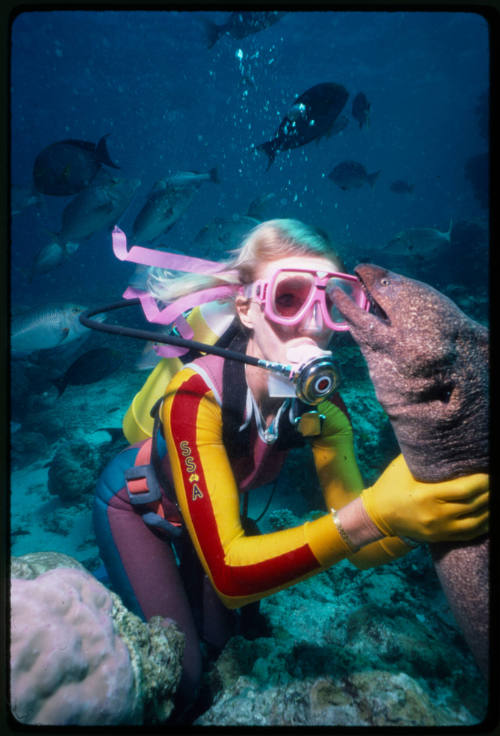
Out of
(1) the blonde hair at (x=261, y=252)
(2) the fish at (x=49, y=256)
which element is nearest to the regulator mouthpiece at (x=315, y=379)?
(1) the blonde hair at (x=261, y=252)

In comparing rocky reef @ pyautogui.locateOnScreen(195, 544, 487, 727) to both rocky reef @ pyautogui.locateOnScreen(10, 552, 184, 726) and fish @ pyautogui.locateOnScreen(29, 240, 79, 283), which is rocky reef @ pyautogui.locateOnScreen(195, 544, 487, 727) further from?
fish @ pyautogui.locateOnScreen(29, 240, 79, 283)

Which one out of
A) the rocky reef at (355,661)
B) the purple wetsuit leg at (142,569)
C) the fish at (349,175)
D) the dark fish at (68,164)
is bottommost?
the rocky reef at (355,661)

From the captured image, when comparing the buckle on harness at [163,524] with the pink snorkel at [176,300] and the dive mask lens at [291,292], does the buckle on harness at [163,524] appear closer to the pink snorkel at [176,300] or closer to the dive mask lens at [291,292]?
the pink snorkel at [176,300]

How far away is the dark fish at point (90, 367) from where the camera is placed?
4461 mm

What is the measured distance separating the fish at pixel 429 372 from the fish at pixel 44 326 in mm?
4789

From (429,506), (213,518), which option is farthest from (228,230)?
(429,506)

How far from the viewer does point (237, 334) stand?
→ 231 cm

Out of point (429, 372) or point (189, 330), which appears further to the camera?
point (189, 330)

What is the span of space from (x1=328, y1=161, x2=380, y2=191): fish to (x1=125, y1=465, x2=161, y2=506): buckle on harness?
816 cm

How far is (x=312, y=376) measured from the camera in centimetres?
166

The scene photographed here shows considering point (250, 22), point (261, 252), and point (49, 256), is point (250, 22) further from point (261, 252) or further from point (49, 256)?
point (261, 252)

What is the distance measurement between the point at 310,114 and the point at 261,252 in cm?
358

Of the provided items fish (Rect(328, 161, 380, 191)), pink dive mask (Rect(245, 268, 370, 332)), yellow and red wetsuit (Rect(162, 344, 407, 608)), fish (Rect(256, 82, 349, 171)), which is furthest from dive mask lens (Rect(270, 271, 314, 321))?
fish (Rect(328, 161, 380, 191))

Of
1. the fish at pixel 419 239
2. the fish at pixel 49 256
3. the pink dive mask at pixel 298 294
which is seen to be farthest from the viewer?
the fish at pixel 419 239
